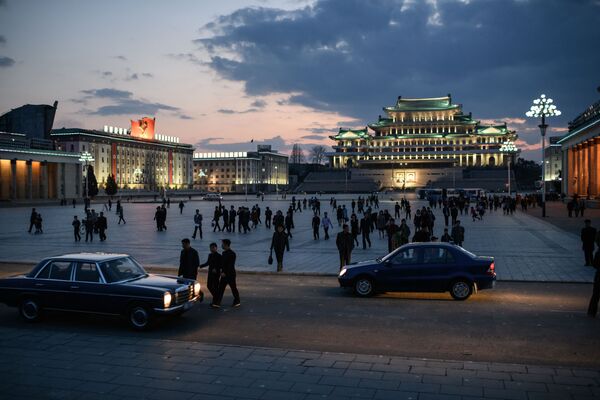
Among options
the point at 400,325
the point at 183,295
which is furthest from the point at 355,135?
the point at 183,295

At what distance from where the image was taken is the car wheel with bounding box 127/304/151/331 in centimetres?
904

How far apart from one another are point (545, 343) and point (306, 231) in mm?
22607

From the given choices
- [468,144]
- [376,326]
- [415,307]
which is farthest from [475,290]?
[468,144]

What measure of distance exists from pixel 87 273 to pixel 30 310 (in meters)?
1.40

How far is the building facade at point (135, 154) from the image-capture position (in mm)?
126500

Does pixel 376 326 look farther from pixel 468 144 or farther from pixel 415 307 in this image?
pixel 468 144

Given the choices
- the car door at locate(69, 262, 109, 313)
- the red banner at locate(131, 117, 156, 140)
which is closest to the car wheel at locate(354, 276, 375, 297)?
the car door at locate(69, 262, 109, 313)

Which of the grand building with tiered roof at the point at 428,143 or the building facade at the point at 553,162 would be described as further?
the grand building with tiered roof at the point at 428,143

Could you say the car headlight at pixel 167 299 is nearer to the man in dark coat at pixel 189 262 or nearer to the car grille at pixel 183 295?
the car grille at pixel 183 295

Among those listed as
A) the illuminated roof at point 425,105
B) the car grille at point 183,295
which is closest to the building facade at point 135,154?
the illuminated roof at point 425,105

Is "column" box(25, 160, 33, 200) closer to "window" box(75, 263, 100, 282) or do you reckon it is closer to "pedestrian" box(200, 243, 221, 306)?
"pedestrian" box(200, 243, 221, 306)

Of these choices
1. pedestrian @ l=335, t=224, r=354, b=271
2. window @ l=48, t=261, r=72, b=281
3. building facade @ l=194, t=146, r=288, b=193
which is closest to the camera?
window @ l=48, t=261, r=72, b=281

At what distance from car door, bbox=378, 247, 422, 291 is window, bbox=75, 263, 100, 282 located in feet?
20.0

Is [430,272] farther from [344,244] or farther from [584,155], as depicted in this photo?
[584,155]
